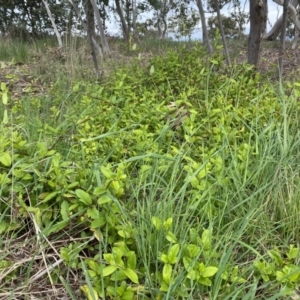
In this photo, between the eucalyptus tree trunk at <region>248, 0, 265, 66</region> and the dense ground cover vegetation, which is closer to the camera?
the dense ground cover vegetation

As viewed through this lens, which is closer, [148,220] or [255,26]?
[148,220]

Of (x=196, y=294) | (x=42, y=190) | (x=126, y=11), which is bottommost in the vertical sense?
(x=196, y=294)

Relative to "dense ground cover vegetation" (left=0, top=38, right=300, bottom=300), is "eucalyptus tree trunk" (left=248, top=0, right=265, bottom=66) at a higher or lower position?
higher

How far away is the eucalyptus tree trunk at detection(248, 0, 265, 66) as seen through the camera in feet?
11.7

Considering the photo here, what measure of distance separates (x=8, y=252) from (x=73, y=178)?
364mm

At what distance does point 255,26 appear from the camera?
367 cm

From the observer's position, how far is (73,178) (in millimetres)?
1476

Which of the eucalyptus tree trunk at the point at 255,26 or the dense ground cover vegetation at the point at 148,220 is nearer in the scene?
the dense ground cover vegetation at the point at 148,220

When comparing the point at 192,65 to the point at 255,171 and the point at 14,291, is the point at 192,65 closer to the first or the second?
the point at 255,171

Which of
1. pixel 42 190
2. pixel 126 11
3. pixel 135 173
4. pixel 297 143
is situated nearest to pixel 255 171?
pixel 297 143

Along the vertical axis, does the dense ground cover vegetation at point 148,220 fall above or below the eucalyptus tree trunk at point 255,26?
below

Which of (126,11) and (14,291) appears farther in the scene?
(126,11)

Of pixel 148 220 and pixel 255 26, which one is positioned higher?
pixel 255 26

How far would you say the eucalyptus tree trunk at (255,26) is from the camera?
356cm
